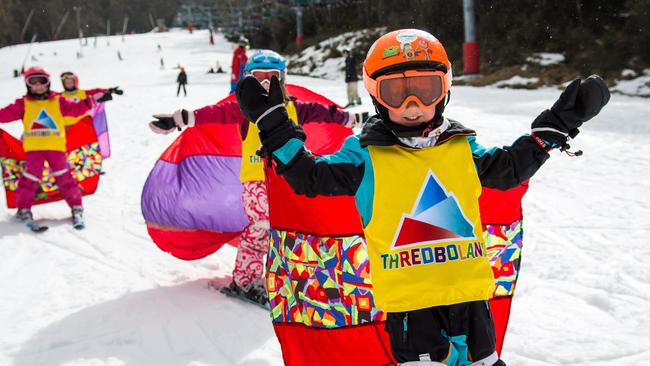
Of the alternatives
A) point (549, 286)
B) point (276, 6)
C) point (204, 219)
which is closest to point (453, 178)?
point (549, 286)

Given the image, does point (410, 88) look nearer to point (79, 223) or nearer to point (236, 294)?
point (236, 294)

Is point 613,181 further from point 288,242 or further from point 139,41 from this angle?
point 139,41

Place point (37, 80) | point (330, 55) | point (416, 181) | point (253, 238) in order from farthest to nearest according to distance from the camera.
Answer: point (330, 55), point (37, 80), point (253, 238), point (416, 181)

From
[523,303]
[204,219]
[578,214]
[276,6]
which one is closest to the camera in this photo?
[523,303]

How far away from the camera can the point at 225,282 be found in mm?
5508

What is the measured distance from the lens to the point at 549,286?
191 inches

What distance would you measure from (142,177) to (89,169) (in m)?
1.55

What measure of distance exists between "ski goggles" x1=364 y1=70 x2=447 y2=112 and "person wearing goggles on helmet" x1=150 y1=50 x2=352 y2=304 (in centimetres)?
Answer: 226

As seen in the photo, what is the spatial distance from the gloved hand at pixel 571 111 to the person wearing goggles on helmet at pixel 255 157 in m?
2.47

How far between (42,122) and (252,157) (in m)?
3.76

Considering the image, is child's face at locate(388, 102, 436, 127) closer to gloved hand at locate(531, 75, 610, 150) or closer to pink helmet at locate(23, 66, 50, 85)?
gloved hand at locate(531, 75, 610, 150)

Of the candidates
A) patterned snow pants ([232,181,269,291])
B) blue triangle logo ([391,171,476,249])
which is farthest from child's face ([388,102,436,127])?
patterned snow pants ([232,181,269,291])

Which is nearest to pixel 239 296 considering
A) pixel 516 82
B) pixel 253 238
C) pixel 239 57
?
pixel 253 238

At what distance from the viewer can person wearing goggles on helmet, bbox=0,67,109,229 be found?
7.45 metres
